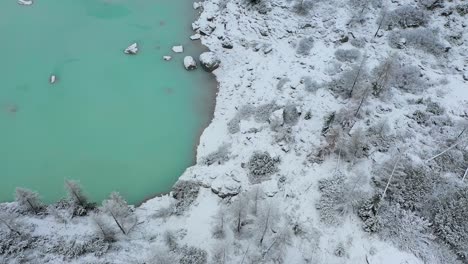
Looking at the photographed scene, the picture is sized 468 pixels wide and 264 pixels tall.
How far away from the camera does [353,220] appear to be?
29656 mm

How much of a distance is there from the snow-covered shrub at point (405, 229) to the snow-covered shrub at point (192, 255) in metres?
13.6

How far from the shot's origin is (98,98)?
121 ft

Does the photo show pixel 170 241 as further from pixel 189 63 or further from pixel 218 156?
pixel 189 63

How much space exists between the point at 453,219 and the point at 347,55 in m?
18.6

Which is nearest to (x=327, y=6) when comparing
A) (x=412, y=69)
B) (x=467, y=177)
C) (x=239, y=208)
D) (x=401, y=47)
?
(x=401, y=47)

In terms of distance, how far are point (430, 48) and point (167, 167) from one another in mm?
29115

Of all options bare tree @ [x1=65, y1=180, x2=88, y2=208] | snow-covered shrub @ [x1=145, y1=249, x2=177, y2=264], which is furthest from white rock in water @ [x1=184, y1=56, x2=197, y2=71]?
snow-covered shrub @ [x1=145, y1=249, x2=177, y2=264]

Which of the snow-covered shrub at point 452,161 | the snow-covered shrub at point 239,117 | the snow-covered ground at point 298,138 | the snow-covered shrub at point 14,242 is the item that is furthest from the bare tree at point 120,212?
the snow-covered shrub at point 452,161

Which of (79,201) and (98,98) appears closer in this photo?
(79,201)

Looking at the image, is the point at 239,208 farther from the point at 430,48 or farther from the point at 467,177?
the point at 430,48

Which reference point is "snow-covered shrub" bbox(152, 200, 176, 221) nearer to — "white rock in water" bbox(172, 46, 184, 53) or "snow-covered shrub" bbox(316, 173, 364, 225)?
"snow-covered shrub" bbox(316, 173, 364, 225)

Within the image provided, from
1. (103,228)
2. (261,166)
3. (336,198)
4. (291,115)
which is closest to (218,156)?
(261,166)

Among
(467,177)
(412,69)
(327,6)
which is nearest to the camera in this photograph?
(467,177)

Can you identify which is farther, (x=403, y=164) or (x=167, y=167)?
(x=167, y=167)
